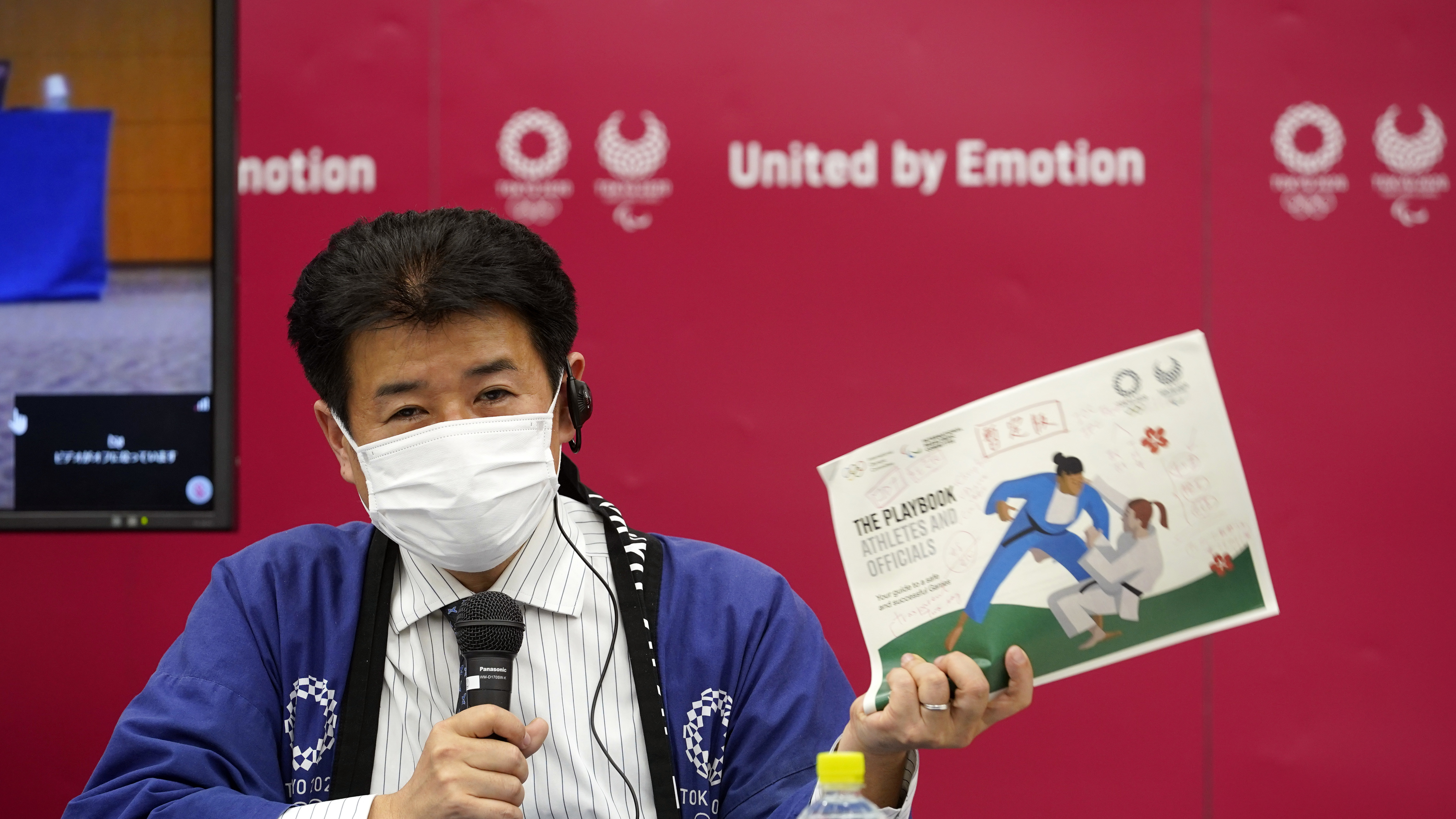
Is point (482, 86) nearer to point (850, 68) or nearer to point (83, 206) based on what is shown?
point (850, 68)

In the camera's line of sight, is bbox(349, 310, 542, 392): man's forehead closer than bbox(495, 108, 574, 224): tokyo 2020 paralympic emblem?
Yes

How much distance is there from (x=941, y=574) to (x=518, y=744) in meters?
0.43

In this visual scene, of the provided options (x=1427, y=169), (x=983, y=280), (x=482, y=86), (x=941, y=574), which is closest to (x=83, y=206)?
(x=482, y=86)

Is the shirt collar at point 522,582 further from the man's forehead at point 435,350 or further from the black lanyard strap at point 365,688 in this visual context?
the man's forehead at point 435,350

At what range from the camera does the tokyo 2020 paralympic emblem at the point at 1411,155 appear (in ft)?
7.55

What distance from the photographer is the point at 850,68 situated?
7.68 feet

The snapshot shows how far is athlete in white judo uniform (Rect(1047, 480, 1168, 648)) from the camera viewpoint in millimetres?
954

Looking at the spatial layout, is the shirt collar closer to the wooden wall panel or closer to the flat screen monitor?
the flat screen monitor

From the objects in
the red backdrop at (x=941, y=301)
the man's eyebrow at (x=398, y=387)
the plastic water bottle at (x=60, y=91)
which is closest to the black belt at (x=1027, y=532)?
the man's eyebrow at (x=398, y=387)

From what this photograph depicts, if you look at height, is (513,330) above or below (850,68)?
below

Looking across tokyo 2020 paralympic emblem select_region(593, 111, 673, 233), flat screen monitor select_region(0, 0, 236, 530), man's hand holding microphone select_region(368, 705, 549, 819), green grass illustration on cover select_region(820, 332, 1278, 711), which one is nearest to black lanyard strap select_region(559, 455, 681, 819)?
man's hand holding microphone select_region(368, 705, 549, 819)

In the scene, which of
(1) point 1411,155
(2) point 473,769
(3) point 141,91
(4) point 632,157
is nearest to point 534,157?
(4) point 632,157

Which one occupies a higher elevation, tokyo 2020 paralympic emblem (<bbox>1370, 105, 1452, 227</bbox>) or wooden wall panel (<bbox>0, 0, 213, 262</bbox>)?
wooden wall panel (<bbox>0, 0, 213, 262</bbox>)

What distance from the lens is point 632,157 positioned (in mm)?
2379
